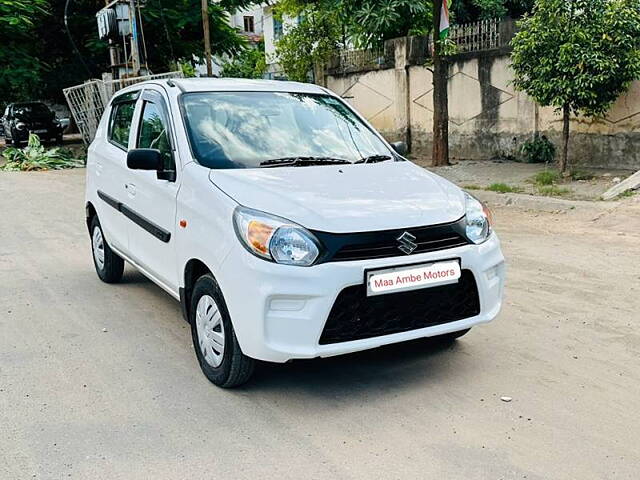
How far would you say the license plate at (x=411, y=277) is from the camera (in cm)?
348

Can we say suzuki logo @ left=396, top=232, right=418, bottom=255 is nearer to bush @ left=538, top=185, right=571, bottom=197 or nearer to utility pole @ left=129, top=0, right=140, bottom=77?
bush @ left=538, top=185, right=571, bottom=197

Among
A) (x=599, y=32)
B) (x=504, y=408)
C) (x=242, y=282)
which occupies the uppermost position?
(x=599, y=32)

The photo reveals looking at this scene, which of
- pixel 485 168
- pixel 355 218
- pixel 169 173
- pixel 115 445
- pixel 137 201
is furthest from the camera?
pixel 485 168

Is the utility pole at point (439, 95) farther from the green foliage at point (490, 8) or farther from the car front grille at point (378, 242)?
the car front grille at point (378, 242)

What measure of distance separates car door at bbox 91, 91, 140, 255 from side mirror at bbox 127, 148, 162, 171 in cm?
85

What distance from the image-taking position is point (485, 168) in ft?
42.1

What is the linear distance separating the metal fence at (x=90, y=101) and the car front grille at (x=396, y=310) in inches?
597

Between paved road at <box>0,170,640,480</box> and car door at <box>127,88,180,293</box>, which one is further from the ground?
car door at <box>127,88,180,293</box>

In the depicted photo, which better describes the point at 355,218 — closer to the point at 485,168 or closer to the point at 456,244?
the point at 456,244

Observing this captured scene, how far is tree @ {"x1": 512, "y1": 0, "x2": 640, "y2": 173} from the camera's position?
9.97 metres

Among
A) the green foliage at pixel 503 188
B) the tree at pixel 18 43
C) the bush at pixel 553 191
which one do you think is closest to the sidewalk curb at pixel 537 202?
the green foliage at pixel 503 188

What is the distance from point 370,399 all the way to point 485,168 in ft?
32.0

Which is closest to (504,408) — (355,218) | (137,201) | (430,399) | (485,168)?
(430,399)

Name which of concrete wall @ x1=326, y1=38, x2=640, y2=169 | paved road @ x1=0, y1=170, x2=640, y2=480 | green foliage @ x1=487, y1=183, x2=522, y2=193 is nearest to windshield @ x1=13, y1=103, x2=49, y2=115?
concrete wall @ x1=326, y1=38, x2=640, y2=169
